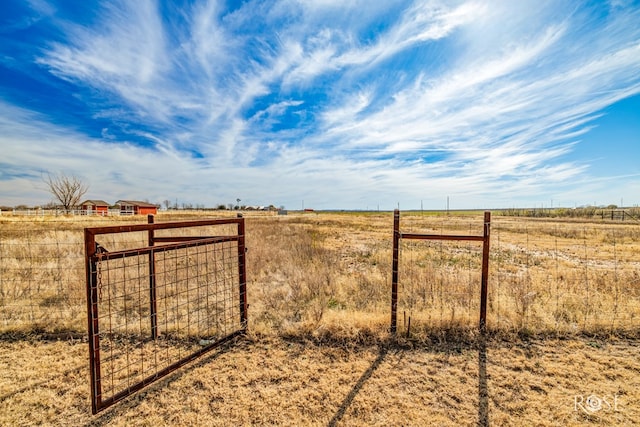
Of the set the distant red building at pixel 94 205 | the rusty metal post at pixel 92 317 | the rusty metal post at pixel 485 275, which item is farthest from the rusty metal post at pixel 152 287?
the distant red building at pixel 94 205

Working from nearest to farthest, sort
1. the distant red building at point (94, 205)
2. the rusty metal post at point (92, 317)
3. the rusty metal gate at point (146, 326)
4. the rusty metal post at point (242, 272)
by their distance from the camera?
the rusty metal post at point (92, 317)
the rusty metal gate at point (146, 326)
the rusty metal post at point (242, 272)
the distant red building at point (94, 205)

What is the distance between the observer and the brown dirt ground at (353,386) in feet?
7.91

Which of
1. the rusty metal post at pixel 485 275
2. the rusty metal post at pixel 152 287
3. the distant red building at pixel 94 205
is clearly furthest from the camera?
the distant red building at pixel 94 205

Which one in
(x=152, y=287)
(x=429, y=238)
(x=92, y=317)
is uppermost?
(x=429, y=238)

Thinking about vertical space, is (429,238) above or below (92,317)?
above

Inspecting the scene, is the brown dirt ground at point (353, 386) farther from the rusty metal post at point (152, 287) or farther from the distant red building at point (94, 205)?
the distant red building at point (94, 205)

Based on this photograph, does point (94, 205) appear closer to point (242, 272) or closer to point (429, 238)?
point (242, 272)

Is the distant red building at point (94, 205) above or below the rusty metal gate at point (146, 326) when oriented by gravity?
above

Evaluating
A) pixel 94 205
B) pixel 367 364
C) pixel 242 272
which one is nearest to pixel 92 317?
pixel 242 272

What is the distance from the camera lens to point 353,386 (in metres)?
2.82

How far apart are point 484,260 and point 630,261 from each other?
36.0 ft

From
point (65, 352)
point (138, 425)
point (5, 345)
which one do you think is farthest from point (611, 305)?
point (5, 345)

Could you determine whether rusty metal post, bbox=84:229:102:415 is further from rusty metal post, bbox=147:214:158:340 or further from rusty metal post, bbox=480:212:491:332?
rusty metal post, bbox=480:212:491:332

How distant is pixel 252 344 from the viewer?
12.1ft
